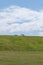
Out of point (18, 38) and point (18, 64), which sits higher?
point (18, 38)

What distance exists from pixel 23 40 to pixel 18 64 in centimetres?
8220

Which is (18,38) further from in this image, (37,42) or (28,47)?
(28,47)

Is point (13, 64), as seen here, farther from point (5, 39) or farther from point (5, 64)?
point (5, 39)

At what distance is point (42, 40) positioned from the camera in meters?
119

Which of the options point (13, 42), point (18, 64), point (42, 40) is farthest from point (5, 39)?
point (18, 64)

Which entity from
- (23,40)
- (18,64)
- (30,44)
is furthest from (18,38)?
(18,64)

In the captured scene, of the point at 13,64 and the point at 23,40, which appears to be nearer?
the point at 13,64

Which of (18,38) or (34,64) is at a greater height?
(18,38)

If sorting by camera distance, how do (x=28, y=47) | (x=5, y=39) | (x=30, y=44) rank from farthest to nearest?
1. (x=5, y=39)
2. (x=30, y=44)
3. (x=28, y=47)

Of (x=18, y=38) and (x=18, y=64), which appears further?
(x=18, y=38)

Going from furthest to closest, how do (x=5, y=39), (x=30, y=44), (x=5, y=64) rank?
(x=5, y=39) → (x=30, y=44) → (x=5, y=64)

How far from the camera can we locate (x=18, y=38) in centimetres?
11944

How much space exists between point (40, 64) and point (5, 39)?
82319 millimetres

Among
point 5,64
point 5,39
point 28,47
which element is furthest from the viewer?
point 5,39
